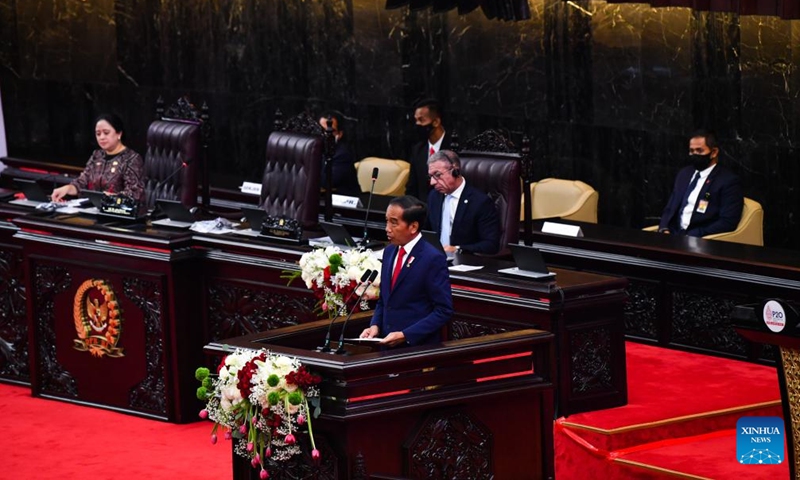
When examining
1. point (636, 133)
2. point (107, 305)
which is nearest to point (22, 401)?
point (107, 305)

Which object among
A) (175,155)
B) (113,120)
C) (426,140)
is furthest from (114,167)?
(426,140)

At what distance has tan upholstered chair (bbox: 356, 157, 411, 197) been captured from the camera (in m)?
9.72

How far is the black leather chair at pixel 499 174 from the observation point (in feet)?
22.7

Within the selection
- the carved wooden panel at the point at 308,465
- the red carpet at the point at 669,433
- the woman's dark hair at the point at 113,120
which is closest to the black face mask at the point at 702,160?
the red carpet at the point at 669,433

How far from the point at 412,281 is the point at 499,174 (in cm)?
200

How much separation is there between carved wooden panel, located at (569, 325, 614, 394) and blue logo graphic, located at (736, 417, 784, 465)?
0.82 metres

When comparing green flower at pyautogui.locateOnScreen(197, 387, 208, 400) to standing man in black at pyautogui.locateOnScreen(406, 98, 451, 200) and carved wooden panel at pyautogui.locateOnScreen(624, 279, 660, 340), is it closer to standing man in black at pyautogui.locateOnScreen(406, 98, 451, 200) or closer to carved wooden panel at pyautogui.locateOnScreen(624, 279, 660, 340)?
carved wooden panel at pyautogui.locateOnScreen(624, 279, 660, 340)

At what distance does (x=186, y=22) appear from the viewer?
11539 millimetres

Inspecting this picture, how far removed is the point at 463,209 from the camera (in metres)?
6.79

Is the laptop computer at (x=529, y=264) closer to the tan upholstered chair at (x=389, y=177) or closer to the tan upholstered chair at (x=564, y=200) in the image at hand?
the tan upholstered chair at (x=564, y=200)

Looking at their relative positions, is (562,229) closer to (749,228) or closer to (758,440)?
Answer: (749,228)

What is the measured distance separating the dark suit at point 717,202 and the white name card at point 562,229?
65 cm

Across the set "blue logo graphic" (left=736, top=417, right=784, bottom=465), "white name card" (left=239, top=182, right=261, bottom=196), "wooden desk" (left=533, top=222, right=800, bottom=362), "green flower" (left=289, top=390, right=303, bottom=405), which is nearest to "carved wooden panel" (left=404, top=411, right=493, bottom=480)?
"green flower" (left=289, top=390, right=303, bottom=405)

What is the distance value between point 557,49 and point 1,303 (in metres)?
3.86
